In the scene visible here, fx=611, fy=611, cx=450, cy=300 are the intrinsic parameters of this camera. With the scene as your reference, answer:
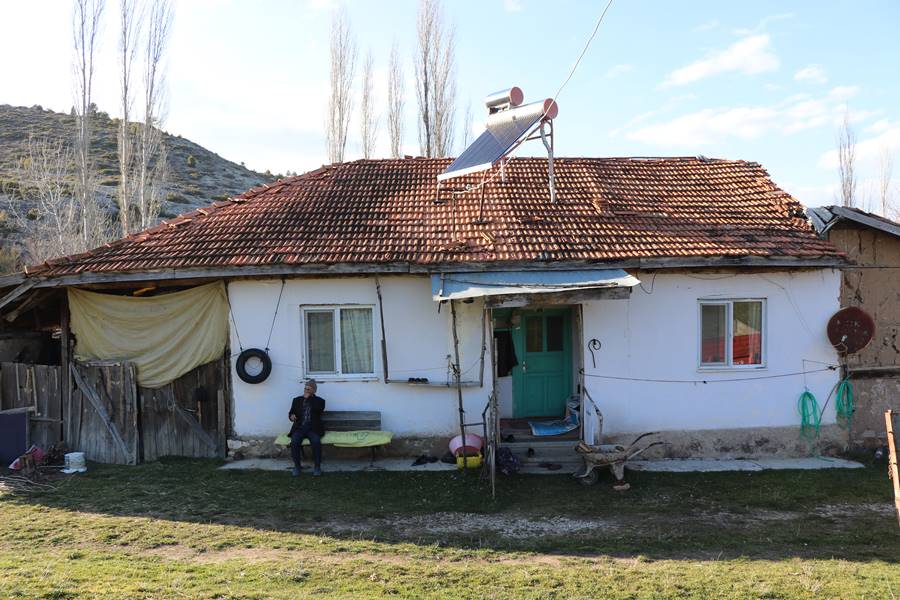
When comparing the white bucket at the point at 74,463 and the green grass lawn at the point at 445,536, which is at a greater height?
the white bucket at the point at 74,463

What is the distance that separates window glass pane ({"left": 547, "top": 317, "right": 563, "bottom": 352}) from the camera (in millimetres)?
11422

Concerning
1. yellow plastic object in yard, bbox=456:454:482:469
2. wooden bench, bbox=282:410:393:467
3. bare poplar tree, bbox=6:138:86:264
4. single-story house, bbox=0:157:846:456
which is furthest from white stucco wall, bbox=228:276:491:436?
bare poplar tree, bbox=6:138:86:264

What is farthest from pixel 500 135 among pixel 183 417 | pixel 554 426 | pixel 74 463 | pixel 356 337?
pixel 74 463

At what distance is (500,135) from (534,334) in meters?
3.73

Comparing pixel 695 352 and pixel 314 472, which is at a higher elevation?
pixel 695 352

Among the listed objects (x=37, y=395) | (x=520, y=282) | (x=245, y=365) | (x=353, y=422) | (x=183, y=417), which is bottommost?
(x=353, y=422)

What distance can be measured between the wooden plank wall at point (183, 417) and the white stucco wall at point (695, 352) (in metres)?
6.49

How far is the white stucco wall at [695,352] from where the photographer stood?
1034cm

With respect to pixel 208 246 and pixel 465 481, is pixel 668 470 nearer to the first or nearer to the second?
Answer: pixel 465 481

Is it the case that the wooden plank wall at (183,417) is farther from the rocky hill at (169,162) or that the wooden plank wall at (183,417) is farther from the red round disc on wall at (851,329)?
the rocky hill at (169,162)

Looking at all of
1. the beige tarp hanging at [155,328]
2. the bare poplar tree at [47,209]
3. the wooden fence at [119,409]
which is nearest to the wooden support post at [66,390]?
the wooden fence at [119,409]

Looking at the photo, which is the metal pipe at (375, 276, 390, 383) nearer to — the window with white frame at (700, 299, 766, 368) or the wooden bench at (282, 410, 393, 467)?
the wooden bench at (282, 410, 393, 467)

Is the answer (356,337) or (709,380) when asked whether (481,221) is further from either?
(709,380)

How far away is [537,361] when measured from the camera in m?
11.4
